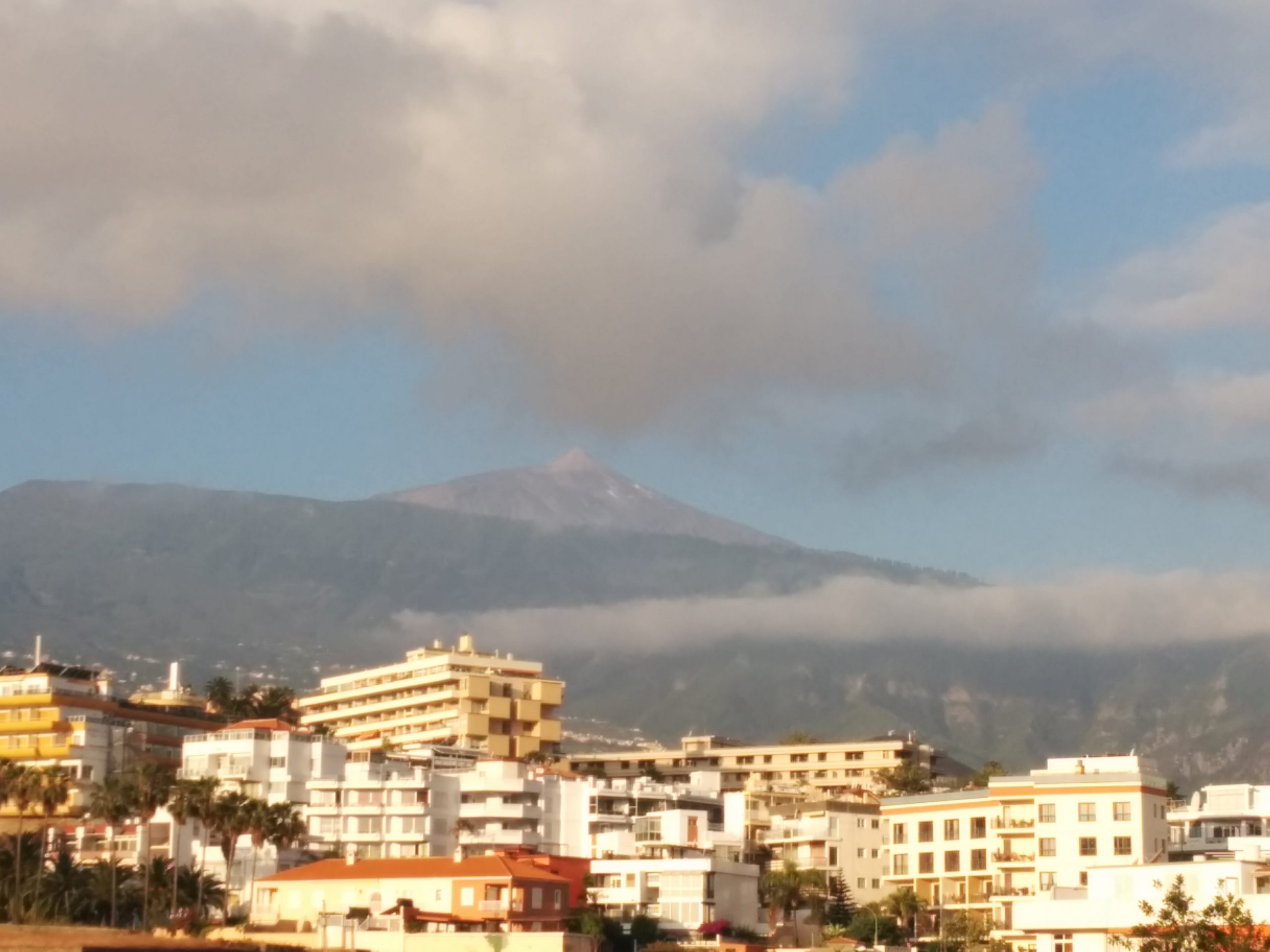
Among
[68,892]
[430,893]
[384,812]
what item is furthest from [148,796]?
[384,812]

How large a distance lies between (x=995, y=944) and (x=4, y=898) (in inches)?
2089

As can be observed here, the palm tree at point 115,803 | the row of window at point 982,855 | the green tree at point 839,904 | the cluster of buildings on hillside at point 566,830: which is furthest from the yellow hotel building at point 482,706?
the palm tree at point 115,803

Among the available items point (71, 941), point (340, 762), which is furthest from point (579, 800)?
point (71, 941)

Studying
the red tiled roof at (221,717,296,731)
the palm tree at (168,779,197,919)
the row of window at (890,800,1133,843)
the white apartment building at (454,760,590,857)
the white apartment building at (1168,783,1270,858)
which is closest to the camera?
the palm tree at (168,779,197,919)

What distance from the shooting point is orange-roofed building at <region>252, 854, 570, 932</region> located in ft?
369

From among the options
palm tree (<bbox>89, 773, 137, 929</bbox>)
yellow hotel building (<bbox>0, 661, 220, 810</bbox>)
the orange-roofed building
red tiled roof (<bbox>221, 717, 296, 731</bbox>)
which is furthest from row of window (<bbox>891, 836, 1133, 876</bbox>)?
yellow hotel building (<bbox>0, 661, 220, 810</bbox>)

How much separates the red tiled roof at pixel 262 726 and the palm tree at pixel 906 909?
4348cm

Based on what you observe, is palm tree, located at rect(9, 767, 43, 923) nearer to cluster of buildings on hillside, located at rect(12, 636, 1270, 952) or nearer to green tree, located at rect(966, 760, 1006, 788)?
cluster of buildings on hillside, located at rect(12, 636, 1270, 952)

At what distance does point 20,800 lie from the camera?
116 metres

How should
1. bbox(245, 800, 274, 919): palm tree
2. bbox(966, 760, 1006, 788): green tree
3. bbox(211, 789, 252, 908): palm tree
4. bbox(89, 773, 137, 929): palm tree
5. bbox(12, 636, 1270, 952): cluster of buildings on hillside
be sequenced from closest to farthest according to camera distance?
bbox(12, 636, 1270, 952): cluster of buildings on hillside < bbox(211, 789, 252, 908): palm tree < bbox(245, 800, 274, 919): palm tree < bbox(89, 773, 137, 929): palm tree < bbox(966, 760, 1006, 788): green tree

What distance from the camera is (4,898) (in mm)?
114250

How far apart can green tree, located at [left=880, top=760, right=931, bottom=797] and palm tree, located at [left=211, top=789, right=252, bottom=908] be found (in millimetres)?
57051

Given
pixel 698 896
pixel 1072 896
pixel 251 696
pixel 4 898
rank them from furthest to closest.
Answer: pixel 251 696 < pixel 698 896 < pixel 4 898 < pixel 1072 896

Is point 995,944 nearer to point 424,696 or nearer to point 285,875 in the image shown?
point 285,875
